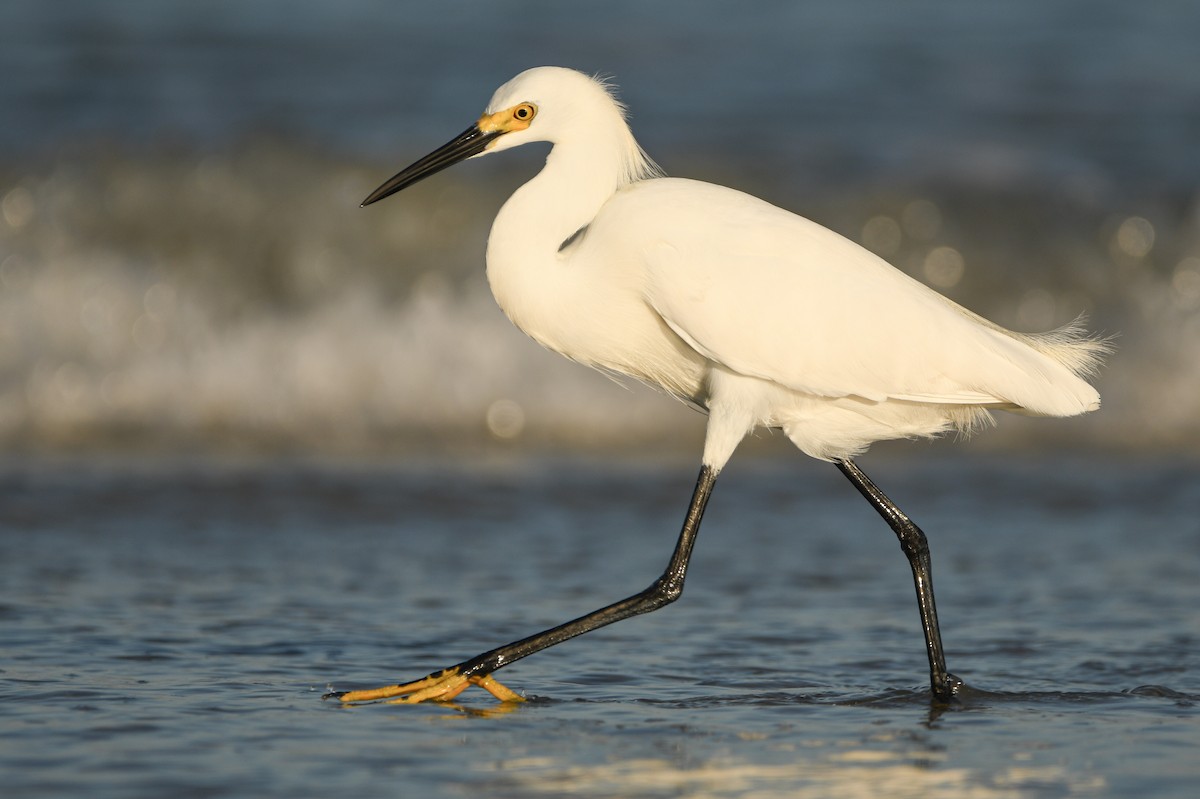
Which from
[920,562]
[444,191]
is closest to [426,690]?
[920,562]

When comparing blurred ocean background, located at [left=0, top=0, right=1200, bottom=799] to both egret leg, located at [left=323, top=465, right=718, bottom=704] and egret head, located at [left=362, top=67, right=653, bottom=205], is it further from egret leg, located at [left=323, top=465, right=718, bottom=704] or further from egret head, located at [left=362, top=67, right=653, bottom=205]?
egret head, located at [left=362, top=67, right=653, bottom=205]

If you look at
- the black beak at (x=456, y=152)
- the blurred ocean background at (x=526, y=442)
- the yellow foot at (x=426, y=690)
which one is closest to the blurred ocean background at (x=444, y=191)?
the blurred ocean background at (x=526, y=442)

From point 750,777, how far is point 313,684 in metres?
1.53

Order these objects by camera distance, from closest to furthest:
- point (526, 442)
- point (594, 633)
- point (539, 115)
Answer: point (539, 115) → point (594, 633) → point (526, 442)

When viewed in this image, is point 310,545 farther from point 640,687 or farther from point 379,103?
point 379,103

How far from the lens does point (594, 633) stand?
5.59m

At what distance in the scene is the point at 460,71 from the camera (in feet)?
46.6

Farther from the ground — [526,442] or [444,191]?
[444,191]

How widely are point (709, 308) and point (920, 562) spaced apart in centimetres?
120

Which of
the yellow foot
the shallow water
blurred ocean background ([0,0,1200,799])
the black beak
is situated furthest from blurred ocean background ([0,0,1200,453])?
the yellow foot

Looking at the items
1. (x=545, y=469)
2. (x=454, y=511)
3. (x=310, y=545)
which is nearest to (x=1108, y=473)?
(x=545, y=469)

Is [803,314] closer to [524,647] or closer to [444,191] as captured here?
[524,647]

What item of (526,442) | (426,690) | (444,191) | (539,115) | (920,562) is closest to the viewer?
(426,690)

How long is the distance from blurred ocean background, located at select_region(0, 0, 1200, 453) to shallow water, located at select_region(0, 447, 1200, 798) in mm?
962
